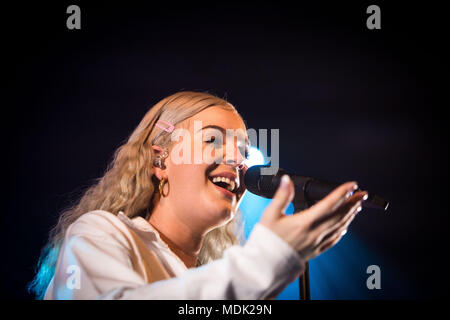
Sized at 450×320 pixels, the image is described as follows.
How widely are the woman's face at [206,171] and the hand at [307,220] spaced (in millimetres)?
770

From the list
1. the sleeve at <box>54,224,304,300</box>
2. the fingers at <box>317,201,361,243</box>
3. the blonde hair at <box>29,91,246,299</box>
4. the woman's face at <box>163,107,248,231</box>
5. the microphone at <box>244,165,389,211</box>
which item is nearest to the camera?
the sleeve at <box>54,224,304,300</box>

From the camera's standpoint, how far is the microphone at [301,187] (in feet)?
4.15

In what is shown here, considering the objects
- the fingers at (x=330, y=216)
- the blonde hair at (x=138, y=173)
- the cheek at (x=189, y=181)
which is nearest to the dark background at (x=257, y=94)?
the blonde hair at (x=138, y=173)

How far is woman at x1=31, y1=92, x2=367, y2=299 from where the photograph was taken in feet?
3.19

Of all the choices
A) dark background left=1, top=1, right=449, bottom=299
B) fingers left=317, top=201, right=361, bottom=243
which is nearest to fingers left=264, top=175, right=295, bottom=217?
fingers left=317, top=201, right=361, bottom=243

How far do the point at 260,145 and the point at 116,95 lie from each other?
57.1 inches

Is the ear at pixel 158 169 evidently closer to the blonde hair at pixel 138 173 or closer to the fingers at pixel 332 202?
the blonde hair at pixel 138 173

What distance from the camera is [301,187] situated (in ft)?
4.61

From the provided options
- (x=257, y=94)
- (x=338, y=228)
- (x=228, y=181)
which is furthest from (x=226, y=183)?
(x=257, y=94)

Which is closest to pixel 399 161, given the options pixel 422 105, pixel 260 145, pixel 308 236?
pixel 422 105

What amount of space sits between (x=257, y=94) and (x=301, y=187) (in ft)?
7.85

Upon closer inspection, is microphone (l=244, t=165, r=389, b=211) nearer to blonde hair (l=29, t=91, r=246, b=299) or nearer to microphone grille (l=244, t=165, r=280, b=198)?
microphone grille (l=244, t=165, r=280, b=198)

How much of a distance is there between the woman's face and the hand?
770mm
